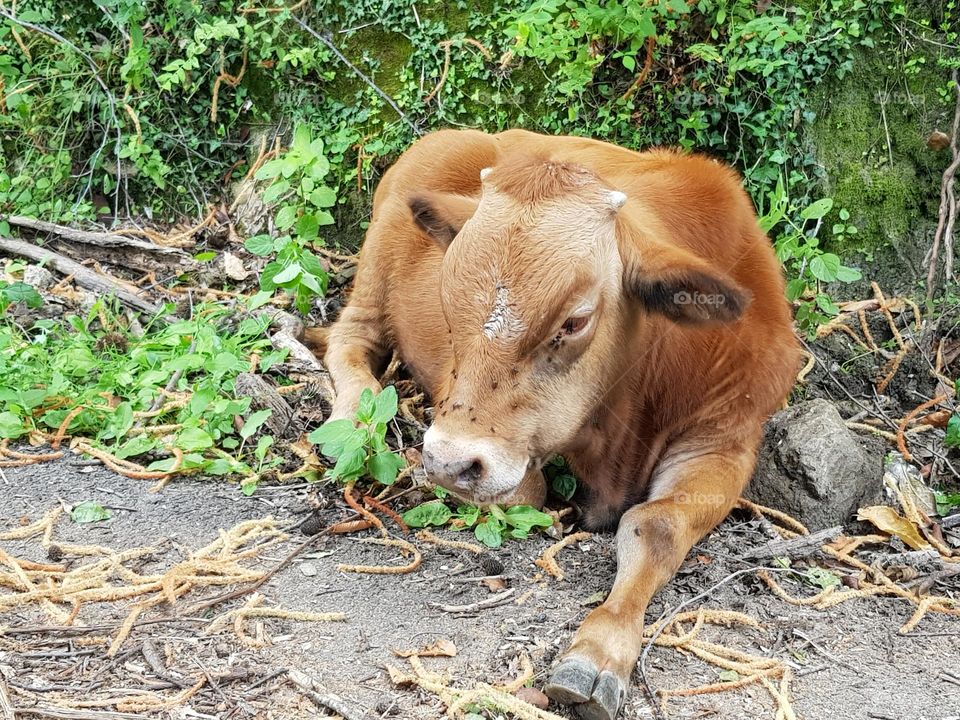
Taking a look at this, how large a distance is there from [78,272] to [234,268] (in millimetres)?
991

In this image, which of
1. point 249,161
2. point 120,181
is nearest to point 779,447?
point 249,161

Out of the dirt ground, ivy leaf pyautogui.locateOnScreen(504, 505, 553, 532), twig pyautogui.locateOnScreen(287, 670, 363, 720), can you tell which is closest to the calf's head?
ivy leaf pyautogui.locateOnScreen(504, 505, 553, 532)

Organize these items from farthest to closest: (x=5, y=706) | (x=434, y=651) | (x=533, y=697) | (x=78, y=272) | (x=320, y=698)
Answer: (x=78, y=272) < (x=434, y=651) < (x=533, y=697) < (x=320, y=698) < (x=5, y=706)

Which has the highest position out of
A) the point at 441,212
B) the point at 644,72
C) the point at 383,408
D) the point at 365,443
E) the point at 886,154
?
the point at 644,72

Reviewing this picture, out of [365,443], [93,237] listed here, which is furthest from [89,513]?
[93,237]

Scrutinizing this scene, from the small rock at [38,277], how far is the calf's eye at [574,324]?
3.99 metres

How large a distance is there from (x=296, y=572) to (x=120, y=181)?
4432 millimetres

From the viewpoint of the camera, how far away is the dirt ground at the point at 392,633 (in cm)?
303

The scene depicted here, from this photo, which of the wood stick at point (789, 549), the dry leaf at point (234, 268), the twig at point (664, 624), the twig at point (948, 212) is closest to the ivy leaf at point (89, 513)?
the twig at point (664, 624)

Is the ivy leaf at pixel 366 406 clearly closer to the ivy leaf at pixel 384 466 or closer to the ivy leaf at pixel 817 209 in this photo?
the ivy leaf at pixel 384 466

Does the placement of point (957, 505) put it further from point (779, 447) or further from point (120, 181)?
point (120, 181)

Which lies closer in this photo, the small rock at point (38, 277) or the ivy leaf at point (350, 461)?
the ivy leaf at point (350, 461)

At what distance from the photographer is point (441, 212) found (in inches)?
169

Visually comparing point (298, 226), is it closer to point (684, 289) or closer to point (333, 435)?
point (333, 435)
